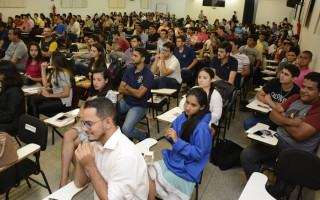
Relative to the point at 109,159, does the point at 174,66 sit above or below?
above

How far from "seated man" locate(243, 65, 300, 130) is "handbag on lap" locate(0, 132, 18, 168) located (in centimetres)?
281

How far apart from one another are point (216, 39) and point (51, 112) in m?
4.97

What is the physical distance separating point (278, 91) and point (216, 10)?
1740 cm

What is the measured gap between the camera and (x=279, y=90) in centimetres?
323

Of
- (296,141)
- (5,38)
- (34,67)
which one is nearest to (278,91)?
(296,141)

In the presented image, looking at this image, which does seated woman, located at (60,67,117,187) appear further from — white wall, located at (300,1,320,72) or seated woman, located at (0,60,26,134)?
white wall, located at (300,1,320,72)

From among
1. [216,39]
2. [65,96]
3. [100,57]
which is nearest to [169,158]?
[65,96]

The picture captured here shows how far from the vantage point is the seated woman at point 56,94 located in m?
3.41

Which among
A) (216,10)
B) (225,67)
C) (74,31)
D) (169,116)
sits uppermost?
(216,10)

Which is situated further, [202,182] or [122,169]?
[202,182]

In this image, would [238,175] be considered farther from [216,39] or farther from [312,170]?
[216,39]

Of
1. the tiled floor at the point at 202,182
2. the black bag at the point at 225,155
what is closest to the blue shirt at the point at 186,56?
the tiled floor at the point at 202,182

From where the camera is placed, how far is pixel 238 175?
9.77 feet

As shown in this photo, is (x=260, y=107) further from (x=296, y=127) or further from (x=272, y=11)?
(x=272, y=11)
